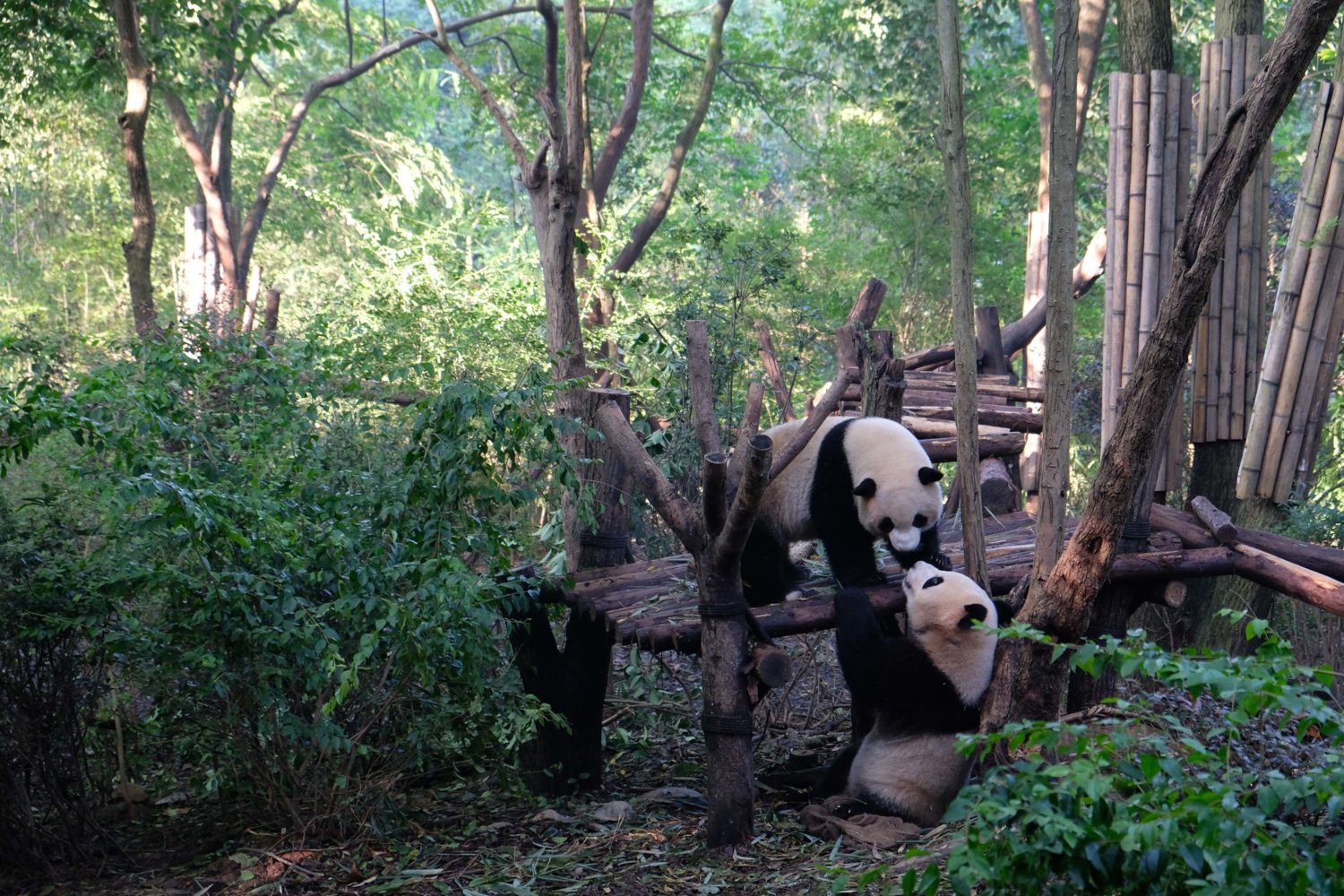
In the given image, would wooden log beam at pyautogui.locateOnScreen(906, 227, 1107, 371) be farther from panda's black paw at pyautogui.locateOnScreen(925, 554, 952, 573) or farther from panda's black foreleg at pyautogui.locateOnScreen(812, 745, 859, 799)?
panda's black foreleg at pyautogui.locateOnScreen(812, 745, 859, 799)

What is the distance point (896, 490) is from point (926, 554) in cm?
37

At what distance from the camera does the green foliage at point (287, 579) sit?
151 inches

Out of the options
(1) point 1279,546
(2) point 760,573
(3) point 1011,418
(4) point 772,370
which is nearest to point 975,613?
(2) point 760,573

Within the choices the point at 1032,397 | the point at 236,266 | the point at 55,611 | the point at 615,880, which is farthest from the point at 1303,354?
the point at 236,266

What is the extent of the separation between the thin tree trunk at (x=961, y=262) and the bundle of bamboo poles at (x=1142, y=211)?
138 cm

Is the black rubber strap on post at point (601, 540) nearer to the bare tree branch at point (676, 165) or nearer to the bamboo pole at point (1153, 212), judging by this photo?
the bamboo pole at point (1153, 212)

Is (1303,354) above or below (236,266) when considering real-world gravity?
below

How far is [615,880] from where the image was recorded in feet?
13.3

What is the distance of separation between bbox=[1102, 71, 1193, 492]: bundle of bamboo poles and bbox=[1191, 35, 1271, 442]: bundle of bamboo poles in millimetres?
672

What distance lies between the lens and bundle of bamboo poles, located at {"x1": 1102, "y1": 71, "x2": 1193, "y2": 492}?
17.5 feet

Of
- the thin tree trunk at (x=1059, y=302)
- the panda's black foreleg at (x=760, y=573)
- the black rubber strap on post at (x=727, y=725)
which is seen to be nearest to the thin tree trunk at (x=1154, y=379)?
the thin tree trunk at (x=1059, y=302)

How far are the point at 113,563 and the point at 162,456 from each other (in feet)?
1.33

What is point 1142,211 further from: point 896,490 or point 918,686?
point 918,686

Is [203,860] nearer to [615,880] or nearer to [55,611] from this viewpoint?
[55,611]
